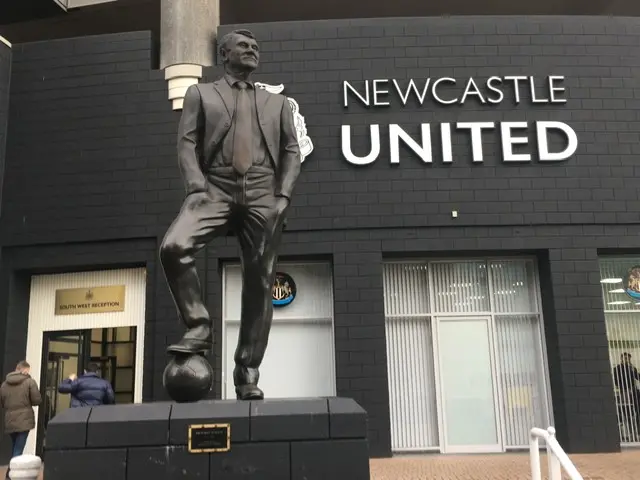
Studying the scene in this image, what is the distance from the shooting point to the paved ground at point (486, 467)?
841cm

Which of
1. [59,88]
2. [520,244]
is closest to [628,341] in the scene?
[520,244]

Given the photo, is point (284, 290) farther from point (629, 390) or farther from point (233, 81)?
point (233, 81)

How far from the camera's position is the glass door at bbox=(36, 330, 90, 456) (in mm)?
11664

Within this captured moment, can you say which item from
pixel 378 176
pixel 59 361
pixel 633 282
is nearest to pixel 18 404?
pixel 59 361

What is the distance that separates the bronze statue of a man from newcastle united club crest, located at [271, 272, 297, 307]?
21.1ft

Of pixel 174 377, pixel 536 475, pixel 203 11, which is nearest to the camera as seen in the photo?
pixel 174 377

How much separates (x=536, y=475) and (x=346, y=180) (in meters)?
6.14

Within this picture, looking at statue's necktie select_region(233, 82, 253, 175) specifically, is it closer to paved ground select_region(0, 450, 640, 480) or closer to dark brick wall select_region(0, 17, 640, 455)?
paved ground select_region(0, 450, 640, 480)

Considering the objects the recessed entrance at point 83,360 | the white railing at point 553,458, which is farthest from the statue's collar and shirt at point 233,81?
the recessed entrance at point 83,360

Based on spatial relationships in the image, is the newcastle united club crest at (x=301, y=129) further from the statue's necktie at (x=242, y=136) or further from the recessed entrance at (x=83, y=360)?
the statue's necktie at (x=242, y=136)

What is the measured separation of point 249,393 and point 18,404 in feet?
19.1

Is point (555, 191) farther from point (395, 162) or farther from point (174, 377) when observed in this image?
point (174, 377)

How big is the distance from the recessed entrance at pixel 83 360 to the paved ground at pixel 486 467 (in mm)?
1499

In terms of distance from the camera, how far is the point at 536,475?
6.18 metres
